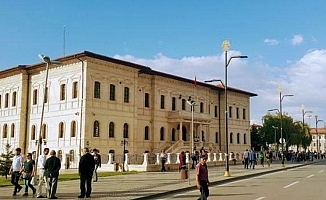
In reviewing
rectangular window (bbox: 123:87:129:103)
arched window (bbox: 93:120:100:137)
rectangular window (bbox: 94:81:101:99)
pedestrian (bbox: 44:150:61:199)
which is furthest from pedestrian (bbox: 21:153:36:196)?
rectangular window (bbox: 123:87:129:103)

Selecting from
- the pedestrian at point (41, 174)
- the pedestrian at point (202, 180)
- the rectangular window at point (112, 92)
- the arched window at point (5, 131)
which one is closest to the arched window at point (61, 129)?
the rectangular window at point (112, 92)

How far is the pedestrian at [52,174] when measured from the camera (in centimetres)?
1480

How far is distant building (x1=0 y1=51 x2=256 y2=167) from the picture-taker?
4497 cm

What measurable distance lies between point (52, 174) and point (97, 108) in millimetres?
31044

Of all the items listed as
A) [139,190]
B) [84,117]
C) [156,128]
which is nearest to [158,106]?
[156,128]

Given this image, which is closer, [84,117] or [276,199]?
[276,199]

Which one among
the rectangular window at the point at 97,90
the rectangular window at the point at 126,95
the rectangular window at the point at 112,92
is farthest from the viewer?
the rectangular window at the point at 126,95

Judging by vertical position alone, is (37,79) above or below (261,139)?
above

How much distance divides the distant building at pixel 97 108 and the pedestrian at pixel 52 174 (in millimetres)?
27603

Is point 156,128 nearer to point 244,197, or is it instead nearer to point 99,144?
point 99,144

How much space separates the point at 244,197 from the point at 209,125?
5010cm

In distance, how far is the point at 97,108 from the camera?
45.6m

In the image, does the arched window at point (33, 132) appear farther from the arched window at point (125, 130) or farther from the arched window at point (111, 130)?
the arched window at point (125, 130)

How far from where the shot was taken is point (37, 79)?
50906 millimetres
